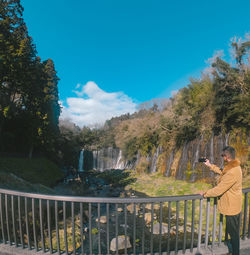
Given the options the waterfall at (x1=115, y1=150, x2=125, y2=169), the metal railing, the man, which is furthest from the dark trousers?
the waterfall at (x1=115, y1=150, x2=125, y2=169)

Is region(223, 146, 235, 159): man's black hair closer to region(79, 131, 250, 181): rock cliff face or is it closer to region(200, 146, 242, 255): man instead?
region(200, 146, 242, 255): man

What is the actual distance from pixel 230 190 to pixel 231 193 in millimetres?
43

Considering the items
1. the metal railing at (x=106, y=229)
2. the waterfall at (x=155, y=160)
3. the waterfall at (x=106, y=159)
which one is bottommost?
the waterfall at (x=106, y=159)

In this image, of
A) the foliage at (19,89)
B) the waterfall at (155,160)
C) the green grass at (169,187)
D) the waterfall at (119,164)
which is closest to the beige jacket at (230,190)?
the green grass at (169,187)

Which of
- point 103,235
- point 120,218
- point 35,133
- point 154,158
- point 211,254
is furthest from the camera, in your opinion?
point 154,158

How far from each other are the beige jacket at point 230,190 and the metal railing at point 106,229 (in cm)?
24

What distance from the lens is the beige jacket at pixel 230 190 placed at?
7.70 ft

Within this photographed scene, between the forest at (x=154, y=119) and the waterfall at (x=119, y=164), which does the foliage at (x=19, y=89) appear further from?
the waterfall at (x=119, y=164)

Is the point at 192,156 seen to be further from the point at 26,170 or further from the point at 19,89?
the point at 19,89

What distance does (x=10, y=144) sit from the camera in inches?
829

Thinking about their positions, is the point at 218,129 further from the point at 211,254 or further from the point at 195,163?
the point at 211,254

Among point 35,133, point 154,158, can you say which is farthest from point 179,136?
point 35,133

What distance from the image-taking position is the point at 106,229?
3.74 metres

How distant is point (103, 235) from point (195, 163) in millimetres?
9542
